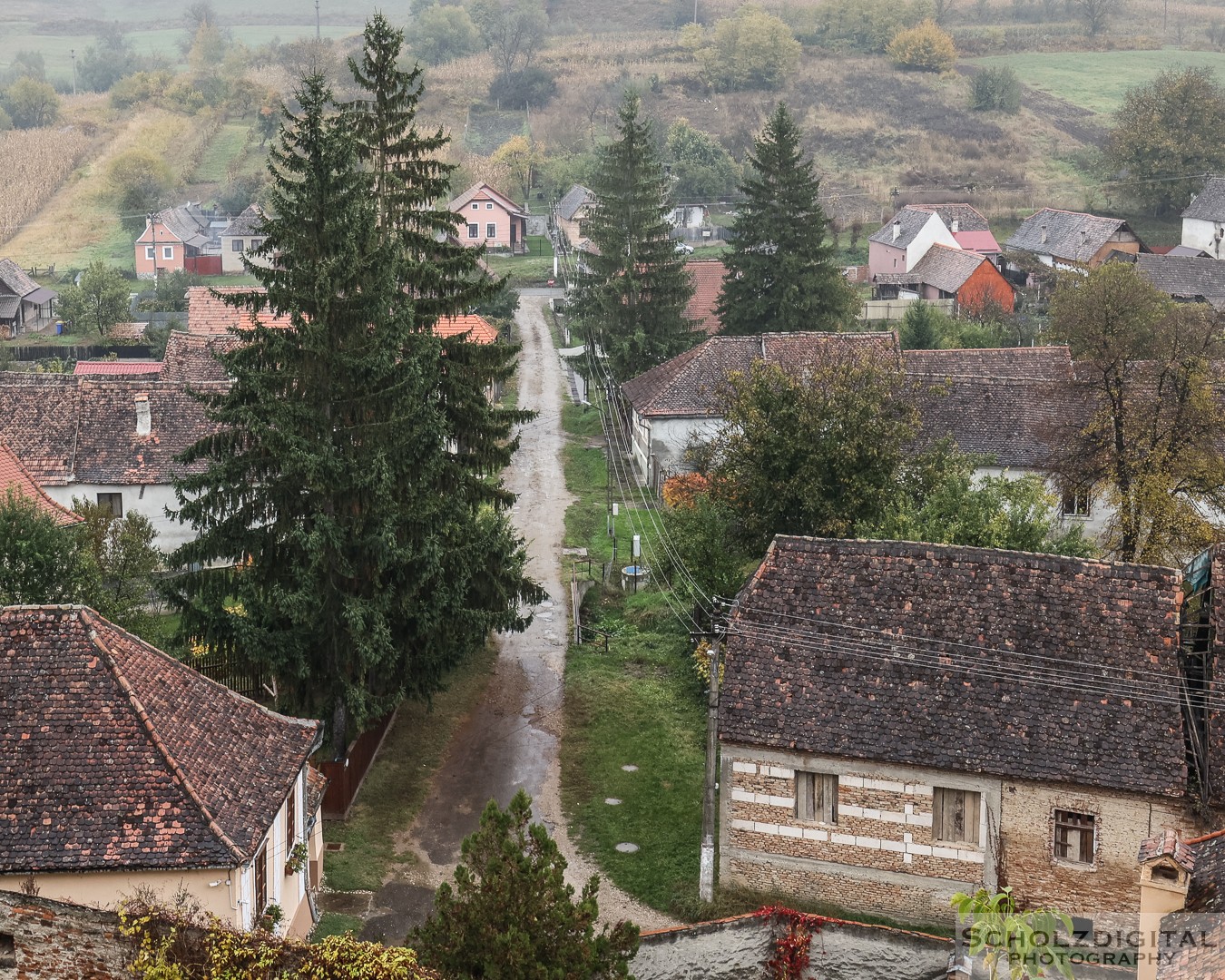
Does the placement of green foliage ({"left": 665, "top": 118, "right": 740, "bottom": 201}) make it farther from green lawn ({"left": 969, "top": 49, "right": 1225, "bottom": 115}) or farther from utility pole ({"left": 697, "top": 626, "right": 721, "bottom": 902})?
utility pole ({"left": 697, "top": 626, "right": 721, "bottom": 902})

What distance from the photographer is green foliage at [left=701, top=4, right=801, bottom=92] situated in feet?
433

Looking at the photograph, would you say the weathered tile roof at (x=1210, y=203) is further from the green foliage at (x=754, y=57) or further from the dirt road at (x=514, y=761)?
the dirt road at (x=514, y=761)

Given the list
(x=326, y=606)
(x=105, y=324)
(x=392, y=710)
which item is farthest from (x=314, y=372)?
(x=105, y=324)

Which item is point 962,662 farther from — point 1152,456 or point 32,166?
point 32,166

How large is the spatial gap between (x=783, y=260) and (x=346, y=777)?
37.8 meters

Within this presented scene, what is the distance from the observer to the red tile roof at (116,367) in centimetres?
6322

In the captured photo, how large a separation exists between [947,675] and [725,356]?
95.7 feet

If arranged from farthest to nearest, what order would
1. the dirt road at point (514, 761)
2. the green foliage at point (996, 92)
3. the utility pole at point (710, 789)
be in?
the green foliage at point (996, 92), the dirt road at point (514, 761), the utility pole at point (710, 789)

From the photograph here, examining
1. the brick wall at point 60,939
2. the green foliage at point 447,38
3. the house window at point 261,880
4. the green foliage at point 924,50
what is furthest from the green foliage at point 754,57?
the brick wall at point 60,939

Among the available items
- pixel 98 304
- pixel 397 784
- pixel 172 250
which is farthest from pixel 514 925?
pixel 172 250

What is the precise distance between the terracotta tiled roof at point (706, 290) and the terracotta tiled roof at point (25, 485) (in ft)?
119

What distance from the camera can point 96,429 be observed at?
44906 millimetres

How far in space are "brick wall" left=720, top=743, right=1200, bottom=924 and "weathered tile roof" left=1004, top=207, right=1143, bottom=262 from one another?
65.1m

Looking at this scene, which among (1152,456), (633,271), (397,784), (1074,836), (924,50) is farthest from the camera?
(924,50)
